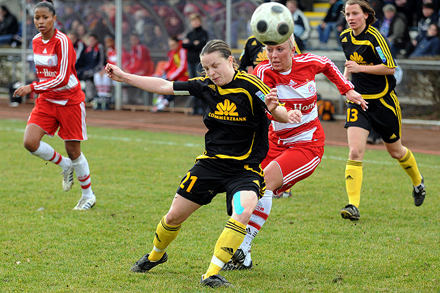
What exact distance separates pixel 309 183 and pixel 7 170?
175 inches

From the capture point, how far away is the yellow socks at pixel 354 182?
6.88m

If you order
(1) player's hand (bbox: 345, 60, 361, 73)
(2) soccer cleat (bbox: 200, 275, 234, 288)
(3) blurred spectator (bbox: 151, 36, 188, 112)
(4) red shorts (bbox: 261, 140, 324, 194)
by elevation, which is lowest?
(3) blurred spectator (bbox: 151, 36, 188, 112)

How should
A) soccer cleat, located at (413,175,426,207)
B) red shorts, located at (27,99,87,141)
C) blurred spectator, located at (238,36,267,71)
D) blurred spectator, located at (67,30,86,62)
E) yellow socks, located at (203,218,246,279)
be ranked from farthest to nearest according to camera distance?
blurred spectator, located at (67,30,86,62) < blurred spectator, located at (238,36,267,71) < soccer cleat, located at (413,175,426,207) < red shorts, located at (27,99,87,141) < yellow socks, located at (203,218,246,279)

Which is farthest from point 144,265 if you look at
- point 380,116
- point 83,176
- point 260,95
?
point 380,116

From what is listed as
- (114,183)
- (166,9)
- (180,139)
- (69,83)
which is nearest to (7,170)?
(114,183)

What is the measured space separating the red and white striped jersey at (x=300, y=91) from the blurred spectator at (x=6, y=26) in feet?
59.8

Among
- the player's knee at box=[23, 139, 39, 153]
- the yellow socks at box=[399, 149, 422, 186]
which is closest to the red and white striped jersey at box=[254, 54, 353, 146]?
the yellow socks at box=[399, 149, 422, 186]

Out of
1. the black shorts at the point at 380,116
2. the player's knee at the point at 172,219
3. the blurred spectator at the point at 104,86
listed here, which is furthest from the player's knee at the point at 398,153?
the blurred spectator at the point at 104,86

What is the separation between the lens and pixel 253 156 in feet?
15.5

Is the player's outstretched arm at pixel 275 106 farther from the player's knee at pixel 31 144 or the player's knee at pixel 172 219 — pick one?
the player's knee at pixel 31 144

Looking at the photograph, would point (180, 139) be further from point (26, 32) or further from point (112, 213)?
point (26, 32)

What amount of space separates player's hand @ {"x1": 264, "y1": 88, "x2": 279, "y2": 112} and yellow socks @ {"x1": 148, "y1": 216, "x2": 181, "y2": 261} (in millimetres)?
1178

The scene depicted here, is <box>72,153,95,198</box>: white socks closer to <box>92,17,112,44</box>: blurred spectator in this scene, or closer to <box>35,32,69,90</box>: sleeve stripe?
<box>35,32,69,90</box>: sleeve stripe

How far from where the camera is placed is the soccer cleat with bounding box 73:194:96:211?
7.12m
